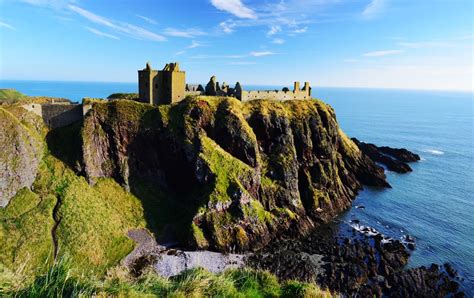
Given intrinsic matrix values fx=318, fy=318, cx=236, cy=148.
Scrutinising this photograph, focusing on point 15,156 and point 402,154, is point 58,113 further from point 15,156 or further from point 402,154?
point 402,154

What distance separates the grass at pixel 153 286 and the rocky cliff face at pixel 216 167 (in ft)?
121

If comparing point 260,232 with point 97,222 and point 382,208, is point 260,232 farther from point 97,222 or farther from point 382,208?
point 382,208

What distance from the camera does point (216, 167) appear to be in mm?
60406

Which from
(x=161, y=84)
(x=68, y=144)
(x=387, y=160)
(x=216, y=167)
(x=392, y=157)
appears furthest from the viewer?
(x=392, y=157)

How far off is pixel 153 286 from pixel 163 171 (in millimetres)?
53118

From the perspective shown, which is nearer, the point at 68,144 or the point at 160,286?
the point at 160,286

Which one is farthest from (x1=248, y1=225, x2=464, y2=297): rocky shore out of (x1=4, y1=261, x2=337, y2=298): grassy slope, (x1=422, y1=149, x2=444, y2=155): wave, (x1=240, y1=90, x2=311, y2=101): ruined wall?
(x1=422, y1=149, x2=444, y2=155): wave

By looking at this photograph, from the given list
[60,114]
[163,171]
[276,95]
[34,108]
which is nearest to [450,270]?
[163,171]

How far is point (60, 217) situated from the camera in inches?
1933

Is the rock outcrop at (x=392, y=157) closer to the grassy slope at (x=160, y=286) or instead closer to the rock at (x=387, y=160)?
the rock at (x=387, y=160)

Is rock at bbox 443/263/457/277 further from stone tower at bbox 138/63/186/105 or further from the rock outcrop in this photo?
stone tower at bbox 138/63/186/105

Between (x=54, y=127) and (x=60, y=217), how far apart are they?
20.0 m

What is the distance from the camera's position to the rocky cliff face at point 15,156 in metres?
48.6

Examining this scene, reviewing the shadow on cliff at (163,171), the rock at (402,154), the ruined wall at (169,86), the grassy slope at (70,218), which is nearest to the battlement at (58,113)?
the grassy slope at (70,218)
